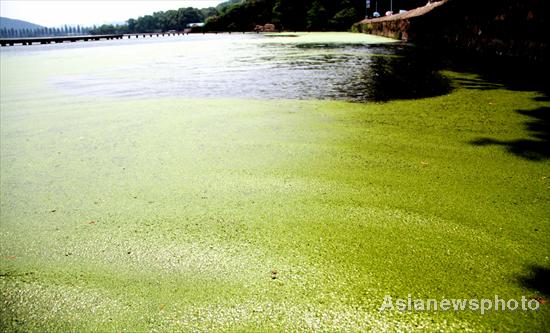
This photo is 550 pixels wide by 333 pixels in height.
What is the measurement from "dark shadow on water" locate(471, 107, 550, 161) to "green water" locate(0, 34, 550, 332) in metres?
0.02

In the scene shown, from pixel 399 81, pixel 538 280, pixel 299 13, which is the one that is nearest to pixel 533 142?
pixel 538 280

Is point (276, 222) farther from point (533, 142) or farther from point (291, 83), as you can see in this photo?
point (291, 83)

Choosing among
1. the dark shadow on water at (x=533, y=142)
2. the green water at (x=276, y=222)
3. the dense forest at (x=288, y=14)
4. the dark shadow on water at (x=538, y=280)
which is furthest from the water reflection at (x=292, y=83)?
the dense forest at (x=288, y=14)

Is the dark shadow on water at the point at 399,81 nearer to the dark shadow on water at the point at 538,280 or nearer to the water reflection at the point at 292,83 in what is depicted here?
the water reflection at the point at 292,83

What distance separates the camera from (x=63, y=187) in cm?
231

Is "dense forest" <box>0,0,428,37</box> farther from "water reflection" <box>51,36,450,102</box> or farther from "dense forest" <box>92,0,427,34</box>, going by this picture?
"water reflection" <box>51,36,450,102</box>

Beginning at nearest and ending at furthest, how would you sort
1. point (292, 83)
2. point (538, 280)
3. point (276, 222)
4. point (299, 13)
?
1. point (538, 280)
2. point (276, 222)
3. point (292, 83)
4. point (299, 13)

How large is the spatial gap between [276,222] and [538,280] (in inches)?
43.4

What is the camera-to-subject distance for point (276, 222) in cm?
176

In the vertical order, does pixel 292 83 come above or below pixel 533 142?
above

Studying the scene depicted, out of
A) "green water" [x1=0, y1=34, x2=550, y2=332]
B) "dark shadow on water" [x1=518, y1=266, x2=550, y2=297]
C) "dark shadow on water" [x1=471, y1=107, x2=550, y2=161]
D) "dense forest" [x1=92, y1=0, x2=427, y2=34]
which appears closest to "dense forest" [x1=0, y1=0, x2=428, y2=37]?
"dense forest" [x1=92, y1=0, x2=427, y2=34]

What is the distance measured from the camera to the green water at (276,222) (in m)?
1.21

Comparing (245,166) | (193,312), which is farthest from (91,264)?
(245,166)

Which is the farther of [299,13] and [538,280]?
[299,13]
